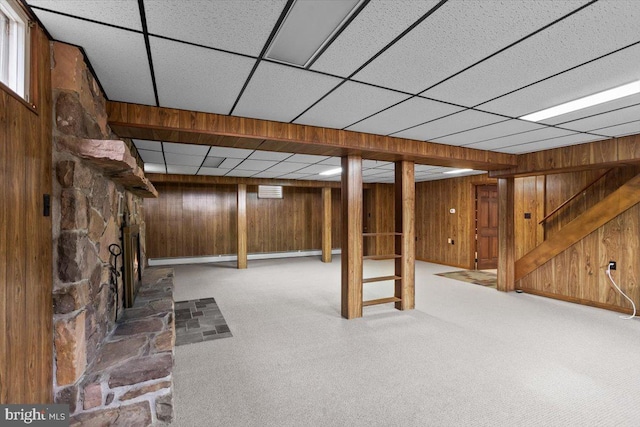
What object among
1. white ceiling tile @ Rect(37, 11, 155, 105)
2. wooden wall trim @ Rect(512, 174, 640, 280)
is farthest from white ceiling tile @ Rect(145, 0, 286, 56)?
wooden wall trim @ Rect(512, 174, 640, 280)

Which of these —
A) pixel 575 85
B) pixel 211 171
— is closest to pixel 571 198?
pixel 575 85

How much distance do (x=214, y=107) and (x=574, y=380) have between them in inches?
146

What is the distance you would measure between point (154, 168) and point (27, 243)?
16.6 feet

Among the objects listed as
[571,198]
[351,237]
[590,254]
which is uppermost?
[571,198]

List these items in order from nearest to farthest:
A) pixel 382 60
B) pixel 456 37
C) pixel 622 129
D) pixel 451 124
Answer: pixel 456 37, pixel 382 60, pixel 451 124, pixel 622 129

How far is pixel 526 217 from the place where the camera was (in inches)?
219

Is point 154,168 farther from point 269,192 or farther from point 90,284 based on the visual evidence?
point 90,284

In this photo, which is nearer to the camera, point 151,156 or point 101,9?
point 101,9

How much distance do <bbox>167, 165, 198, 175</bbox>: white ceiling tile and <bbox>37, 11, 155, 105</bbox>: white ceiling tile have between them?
3565 millimetres

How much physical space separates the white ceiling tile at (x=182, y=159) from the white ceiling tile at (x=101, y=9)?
3.27m

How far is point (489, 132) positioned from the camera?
340cm

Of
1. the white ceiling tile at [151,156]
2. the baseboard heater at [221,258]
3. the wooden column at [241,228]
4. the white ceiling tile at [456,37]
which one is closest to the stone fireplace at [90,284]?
the white ceiling tile at [456,37]

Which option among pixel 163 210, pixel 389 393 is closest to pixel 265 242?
pixel 163 210

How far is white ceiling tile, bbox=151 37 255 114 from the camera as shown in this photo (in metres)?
1.72
